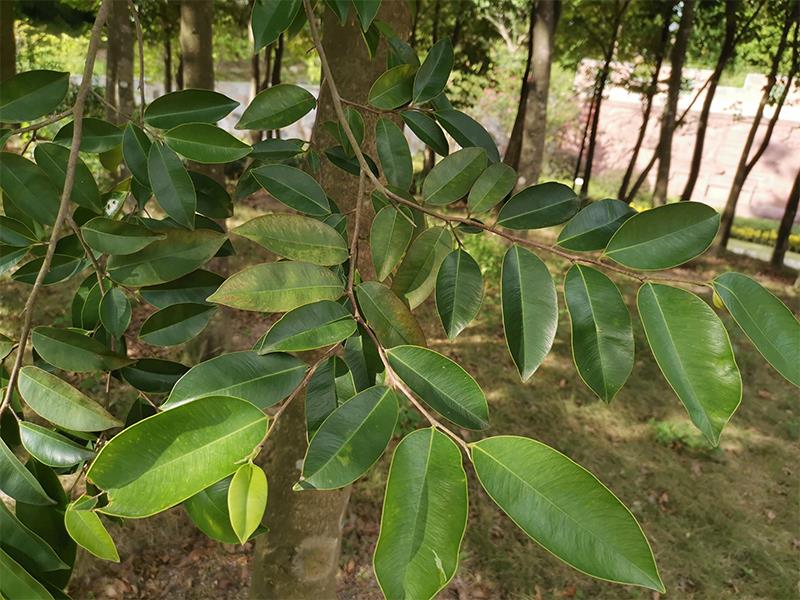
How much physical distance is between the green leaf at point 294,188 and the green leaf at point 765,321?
503 millimetres

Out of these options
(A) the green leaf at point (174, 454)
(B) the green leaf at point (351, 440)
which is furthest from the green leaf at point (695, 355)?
(A) the green leaf at point (174, 454)

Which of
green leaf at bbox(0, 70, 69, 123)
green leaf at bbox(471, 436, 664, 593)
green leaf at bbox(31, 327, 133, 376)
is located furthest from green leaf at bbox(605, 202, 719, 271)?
green leaf at bbox(0, 70, 69, 123)

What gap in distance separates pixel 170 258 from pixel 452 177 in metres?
0.38

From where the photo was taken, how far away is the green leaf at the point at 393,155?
A: 912 millimetres

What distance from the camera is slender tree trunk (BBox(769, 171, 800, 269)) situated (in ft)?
21.6

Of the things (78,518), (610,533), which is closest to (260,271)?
(78,518)

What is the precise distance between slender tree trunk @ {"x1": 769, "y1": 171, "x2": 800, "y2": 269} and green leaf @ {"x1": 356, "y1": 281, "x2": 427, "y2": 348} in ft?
24.0

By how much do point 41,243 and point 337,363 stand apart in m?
0.44

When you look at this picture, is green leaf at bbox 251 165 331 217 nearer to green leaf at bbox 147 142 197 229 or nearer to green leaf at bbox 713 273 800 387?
green leaf at bbox 147 142 197 229

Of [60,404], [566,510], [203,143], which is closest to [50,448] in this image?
[60,404]

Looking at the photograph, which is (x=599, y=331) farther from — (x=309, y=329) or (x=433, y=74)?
(x=433, y=74)

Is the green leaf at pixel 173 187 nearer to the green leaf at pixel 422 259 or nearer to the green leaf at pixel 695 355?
the green leaf at pixel 422 259

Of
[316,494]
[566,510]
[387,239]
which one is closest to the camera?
[566,510]

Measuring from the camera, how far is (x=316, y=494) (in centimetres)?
161
